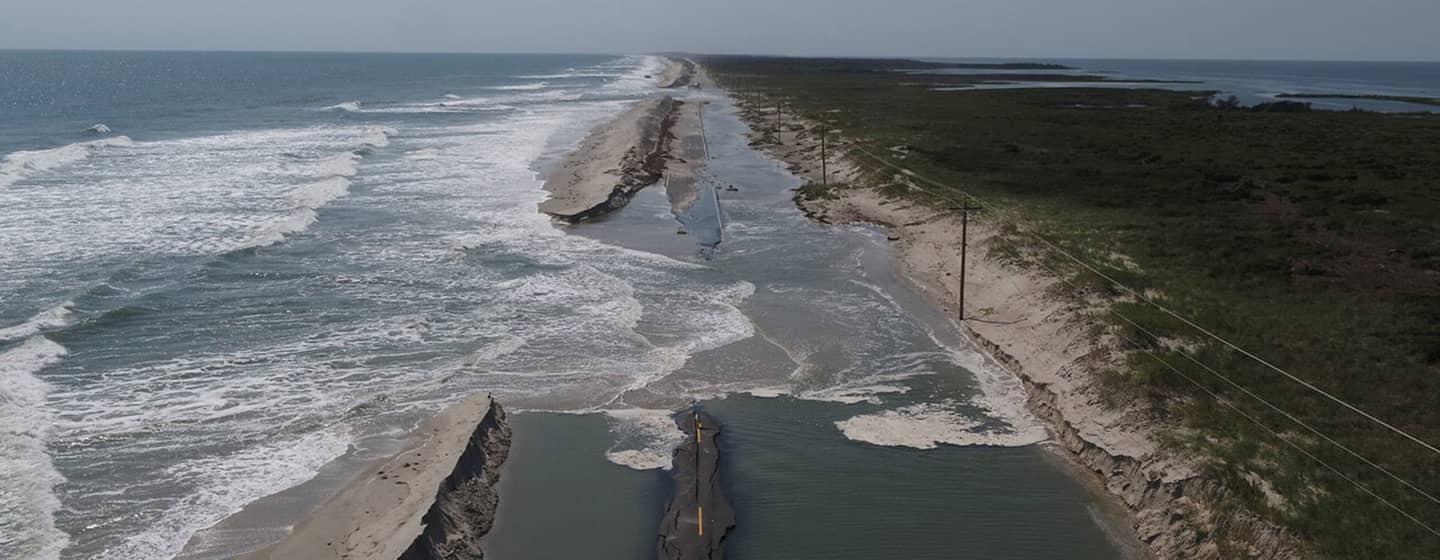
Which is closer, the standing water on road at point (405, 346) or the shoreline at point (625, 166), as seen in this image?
the standing water on road at point (405, 346)

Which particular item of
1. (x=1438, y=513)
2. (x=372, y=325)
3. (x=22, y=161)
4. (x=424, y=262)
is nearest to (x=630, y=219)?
(x=424, y=262)

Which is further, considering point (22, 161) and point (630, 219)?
point (22, 161)

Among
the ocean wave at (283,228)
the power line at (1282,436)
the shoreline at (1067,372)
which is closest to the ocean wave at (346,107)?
the ocean wave at (283,228)

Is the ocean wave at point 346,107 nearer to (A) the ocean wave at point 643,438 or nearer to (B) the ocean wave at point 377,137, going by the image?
(B) the ocean wave at point 377,137

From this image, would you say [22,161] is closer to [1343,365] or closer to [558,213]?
[558,213]

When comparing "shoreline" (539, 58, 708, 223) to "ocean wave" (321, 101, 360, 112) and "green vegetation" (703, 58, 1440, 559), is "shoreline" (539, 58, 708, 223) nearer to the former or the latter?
"green vegetation" (703, 58, 1440, 559)

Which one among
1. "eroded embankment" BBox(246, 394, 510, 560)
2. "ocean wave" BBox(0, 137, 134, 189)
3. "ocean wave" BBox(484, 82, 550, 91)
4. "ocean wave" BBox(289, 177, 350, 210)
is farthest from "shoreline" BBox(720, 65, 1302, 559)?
"ocean wave" BBox(484, 82, 550, 91)
